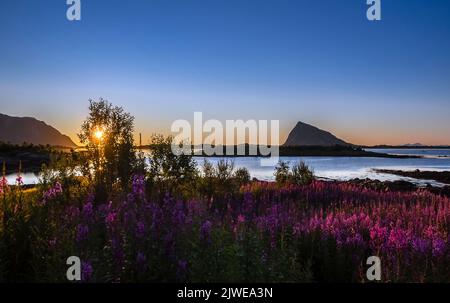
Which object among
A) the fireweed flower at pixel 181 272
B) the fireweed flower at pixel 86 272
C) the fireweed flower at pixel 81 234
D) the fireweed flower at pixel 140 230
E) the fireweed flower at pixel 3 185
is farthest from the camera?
the fireweed flower at pixel 3 185

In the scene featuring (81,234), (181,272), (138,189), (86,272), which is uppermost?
(138,189)

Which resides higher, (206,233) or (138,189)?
(138,189)

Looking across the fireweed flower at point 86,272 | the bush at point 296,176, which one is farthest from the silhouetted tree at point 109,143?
the fireweed flower at point 86,272

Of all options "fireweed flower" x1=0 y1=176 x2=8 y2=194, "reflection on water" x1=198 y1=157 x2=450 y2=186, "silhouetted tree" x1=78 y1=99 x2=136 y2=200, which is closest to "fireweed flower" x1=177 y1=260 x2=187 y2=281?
"fireweed flower" x1=0 y1=176 x2=8 y2=194

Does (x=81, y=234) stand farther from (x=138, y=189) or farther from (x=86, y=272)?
(x=138, y=189)

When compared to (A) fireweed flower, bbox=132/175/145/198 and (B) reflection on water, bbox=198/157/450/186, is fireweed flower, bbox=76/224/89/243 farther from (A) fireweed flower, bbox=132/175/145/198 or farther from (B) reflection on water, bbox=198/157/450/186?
(B) reflection on water, bbox=198/157/450/186

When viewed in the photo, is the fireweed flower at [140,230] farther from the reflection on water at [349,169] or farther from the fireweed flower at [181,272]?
the reflection on water at [349,169]

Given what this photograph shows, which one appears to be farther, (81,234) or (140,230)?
(81,234)

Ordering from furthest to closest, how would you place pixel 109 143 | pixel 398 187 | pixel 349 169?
pixel 349 169 → pixel 398 187 → pixel 109 143

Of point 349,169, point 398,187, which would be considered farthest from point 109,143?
point 349,169

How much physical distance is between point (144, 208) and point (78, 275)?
4.54ft

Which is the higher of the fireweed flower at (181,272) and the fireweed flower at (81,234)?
the fireweed flower at (81,234)
